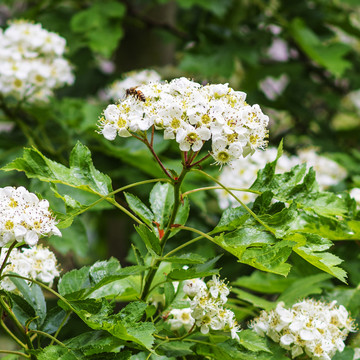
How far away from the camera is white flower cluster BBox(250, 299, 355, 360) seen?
109 cm

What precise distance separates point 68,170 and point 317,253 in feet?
1.57

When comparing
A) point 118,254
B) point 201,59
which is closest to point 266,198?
point 201,59

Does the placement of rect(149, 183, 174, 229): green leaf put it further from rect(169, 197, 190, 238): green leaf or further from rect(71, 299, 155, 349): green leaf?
rect(71, 299, 155, 349): green leaf

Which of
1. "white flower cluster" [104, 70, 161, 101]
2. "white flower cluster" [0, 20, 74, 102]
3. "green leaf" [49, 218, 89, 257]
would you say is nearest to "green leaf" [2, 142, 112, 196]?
"green leaf" [49, 218, 89, 257]

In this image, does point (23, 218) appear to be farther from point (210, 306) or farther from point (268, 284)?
point (268, 284)

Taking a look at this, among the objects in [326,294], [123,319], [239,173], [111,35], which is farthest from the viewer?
[111,35]

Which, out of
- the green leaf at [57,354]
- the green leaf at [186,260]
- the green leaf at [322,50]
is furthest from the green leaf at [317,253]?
the green leaf at [322,50]

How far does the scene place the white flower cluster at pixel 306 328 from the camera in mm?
1090

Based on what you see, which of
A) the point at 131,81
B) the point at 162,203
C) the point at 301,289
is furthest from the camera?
the point at 131,81

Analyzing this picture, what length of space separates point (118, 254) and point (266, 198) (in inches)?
77.2

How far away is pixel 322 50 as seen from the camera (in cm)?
256

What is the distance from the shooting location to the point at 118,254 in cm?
287

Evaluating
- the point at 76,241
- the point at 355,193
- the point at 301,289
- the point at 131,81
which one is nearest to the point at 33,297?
the point at 301,289

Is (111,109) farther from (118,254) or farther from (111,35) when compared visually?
(118,254)
